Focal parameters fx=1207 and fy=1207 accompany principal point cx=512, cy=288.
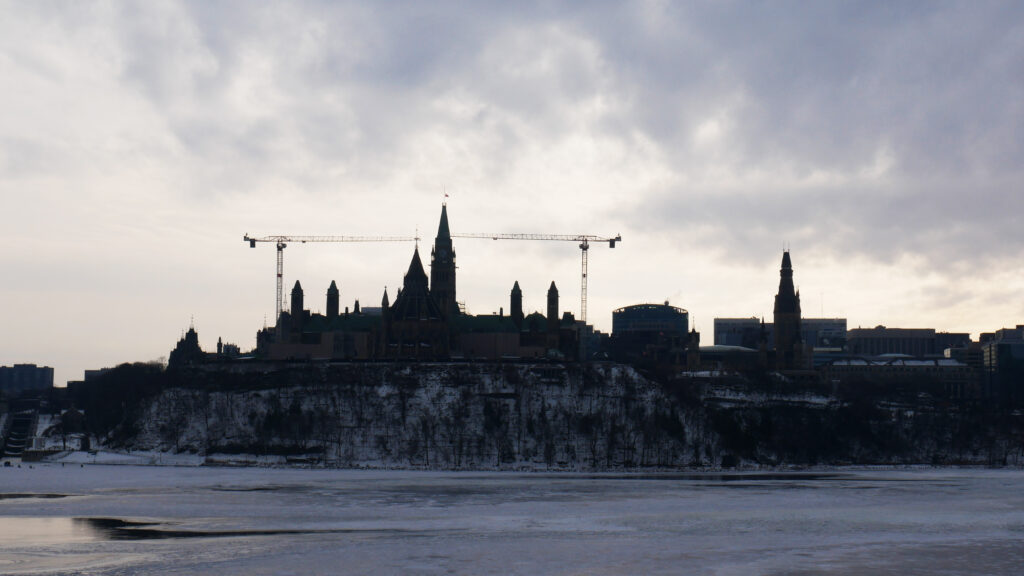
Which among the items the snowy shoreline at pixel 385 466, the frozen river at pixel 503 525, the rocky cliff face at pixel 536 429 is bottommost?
the frozen river at pixel 503 525

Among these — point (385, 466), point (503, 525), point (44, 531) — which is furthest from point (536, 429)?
point (44, 531)

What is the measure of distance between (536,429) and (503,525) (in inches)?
3599

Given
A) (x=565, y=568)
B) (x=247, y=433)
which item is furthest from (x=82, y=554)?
(x=247, y=433)

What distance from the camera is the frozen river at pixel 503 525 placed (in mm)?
69062

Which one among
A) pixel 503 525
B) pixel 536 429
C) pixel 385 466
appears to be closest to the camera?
pixel 503 525

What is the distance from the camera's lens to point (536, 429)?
178 m

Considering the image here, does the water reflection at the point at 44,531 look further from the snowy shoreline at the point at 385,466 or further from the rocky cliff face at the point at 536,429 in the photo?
the rocky cliff face at the point at 536,429

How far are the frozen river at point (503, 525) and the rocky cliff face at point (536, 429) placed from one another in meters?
34.2

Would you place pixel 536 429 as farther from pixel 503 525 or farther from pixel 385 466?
pixel 503 525

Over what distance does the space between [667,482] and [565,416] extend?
5180 centimetres

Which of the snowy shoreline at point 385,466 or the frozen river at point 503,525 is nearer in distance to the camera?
the frozen river at point 503,525

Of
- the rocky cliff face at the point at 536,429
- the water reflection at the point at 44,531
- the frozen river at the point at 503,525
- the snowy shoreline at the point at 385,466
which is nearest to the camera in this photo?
the frozen river at the point at 503,525

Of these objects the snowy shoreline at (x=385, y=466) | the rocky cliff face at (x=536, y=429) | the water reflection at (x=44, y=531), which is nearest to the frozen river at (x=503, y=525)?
the water reflection at (x=44, y=531)

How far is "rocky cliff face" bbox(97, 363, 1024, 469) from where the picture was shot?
556 ft
